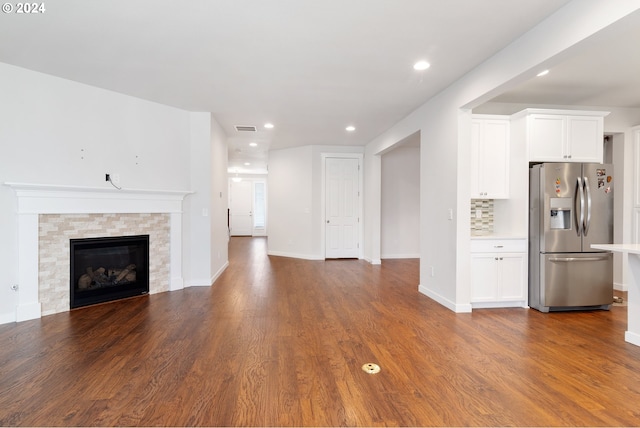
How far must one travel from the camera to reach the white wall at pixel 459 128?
7.03 ft

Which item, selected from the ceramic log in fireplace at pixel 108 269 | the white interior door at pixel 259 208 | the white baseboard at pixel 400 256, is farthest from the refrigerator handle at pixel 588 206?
the white interior door at pixel 259 208

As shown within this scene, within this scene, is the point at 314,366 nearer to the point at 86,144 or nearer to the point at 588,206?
the point at 588,206

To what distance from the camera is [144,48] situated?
2816mm

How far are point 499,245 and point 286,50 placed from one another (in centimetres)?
316

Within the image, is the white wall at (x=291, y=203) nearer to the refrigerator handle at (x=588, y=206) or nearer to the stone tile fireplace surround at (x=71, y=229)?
the stone tile fireplace surround at (x=71, y=229)

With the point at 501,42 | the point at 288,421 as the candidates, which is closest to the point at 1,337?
the point at 288,421

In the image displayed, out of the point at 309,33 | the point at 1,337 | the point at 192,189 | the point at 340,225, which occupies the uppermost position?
the point at 309,33

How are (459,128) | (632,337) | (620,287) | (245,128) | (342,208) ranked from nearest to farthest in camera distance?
(632,337) → (459,128) → (620,287) → (245,128) → (342,208)

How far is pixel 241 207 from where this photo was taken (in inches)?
513

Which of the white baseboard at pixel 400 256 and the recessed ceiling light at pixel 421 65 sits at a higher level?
the recessed ceiling light at pixel 421 65

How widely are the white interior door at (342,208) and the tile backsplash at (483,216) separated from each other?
3.30 m

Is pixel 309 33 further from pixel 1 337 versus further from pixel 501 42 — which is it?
pixel 1 337

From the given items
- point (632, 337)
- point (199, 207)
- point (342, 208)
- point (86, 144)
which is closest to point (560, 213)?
point (632, 337)

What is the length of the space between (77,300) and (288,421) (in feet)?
10.8
